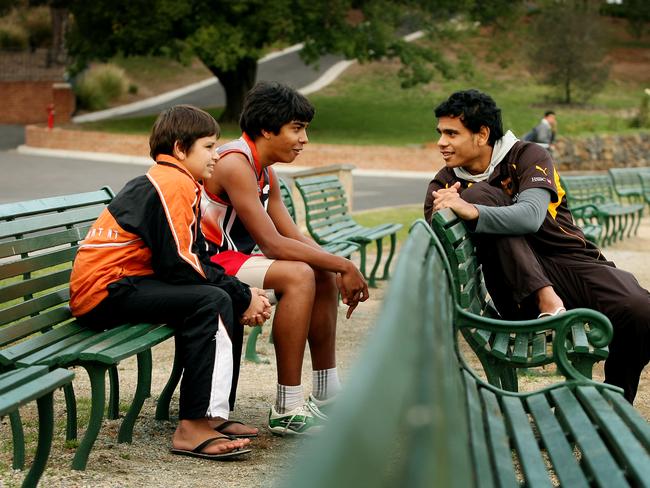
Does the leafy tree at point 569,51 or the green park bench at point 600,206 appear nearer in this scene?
the green park bench at point 600,206

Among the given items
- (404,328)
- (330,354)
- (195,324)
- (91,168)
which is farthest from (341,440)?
(91,168)

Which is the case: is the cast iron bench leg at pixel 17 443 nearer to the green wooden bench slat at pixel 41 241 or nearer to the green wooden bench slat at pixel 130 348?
the green wooden bench slat at pixel 130 348

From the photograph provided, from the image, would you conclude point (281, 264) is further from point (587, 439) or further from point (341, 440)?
point (341, 440)

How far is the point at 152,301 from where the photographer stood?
166 inches

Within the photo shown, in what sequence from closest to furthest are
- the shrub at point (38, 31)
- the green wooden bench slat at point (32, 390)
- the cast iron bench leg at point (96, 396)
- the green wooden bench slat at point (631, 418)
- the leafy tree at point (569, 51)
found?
the green wooden bench slat at point (32, 390), the green wooden bench slat at point (631, 418), the cast iron bench leg at point (96, 396), the leafy tree at point (569, 51), the shrub at point (38, 31)

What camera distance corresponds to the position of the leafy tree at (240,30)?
99.6ft

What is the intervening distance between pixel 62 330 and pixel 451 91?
40.4m

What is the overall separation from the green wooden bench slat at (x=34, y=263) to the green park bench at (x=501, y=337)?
1503 mm

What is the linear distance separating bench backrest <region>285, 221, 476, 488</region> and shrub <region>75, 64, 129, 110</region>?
1566 inches

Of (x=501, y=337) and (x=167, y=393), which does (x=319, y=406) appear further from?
(x=501, y=337)

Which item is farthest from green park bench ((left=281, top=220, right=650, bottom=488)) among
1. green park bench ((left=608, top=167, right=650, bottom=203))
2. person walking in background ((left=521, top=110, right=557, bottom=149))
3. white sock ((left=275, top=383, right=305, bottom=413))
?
person walking in background ((left=521, top=110, right=557, bottom=149))

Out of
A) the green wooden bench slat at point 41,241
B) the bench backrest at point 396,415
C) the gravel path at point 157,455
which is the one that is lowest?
the gravel path at point 157,455

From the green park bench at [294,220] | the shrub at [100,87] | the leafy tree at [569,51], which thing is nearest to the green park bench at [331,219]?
the green park bench at [294,220]

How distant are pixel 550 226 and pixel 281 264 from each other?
3.76ft
